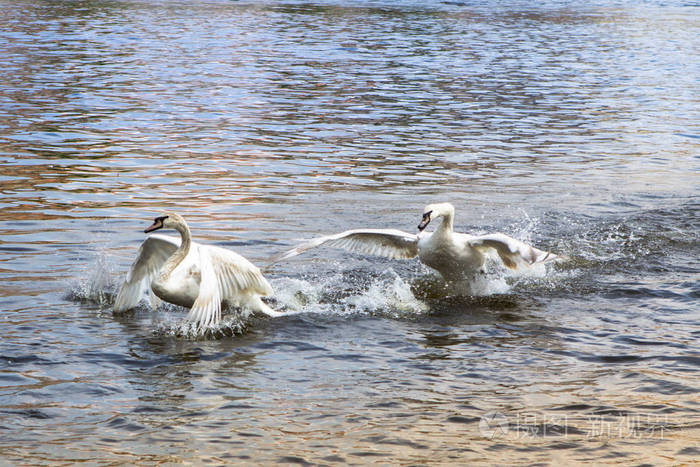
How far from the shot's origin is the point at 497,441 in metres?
7.09

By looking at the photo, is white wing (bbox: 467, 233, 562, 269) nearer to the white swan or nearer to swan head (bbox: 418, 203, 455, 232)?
the white swan

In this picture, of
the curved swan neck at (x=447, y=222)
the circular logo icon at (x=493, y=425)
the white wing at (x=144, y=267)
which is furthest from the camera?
the curved swan neck at (x=447, y=222)

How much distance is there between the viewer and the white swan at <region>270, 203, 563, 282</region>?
34.5ft

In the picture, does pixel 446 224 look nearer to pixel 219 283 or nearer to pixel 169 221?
pixel 219 283

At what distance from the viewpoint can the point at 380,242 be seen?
1152 cm

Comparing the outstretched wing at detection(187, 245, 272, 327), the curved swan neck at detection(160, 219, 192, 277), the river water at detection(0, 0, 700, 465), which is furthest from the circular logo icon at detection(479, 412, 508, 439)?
the curved swan neck at detection(160, 219, 192, 277)

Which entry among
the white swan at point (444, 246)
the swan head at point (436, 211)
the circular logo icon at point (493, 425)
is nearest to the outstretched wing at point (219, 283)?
the white swan at point (444, 246)

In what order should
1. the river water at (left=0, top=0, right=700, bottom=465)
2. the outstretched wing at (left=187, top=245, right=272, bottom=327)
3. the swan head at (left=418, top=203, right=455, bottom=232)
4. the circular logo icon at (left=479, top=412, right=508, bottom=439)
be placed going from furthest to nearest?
the swan head at (left=418, top=203, right=455, bottom=232) < the outstretched wing at (left=187, top=245, right=272, bottom=327) < the river water at (left=0, top=0, right=700, bottom=465) < the circular logo icon at (left=479, top=412, right=508, bottom=439)

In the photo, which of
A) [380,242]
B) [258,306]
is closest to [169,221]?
[258,306]

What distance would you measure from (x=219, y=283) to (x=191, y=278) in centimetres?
34

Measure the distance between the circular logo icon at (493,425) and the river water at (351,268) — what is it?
0.08ft

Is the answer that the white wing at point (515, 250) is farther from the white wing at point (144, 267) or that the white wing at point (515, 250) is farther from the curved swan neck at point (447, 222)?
the white wing at point (144, 267)

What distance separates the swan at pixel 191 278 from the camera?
934cm

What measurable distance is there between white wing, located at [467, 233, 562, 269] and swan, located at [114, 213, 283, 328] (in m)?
2.49
